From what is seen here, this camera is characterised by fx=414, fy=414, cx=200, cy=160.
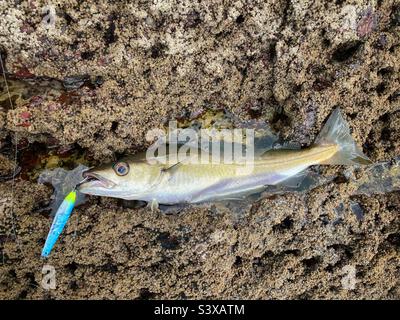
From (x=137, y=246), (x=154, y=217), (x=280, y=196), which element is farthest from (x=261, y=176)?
(x=137, y=246)

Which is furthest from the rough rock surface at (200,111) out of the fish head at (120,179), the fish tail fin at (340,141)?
the fish head at (120,179)

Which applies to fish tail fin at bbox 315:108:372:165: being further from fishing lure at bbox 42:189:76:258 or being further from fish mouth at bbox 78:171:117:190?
fishing lure at bbox 42:189:76:258

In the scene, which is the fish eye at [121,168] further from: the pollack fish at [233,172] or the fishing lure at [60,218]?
the fishing lure at [60,218]

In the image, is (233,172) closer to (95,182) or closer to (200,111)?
(200,111)

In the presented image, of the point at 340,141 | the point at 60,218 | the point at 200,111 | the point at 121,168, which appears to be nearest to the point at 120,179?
the point at 121,168

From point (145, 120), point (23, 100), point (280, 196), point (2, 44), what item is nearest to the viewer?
point (2, 44)

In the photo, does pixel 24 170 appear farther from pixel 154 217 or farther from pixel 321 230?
pixel 321 230
